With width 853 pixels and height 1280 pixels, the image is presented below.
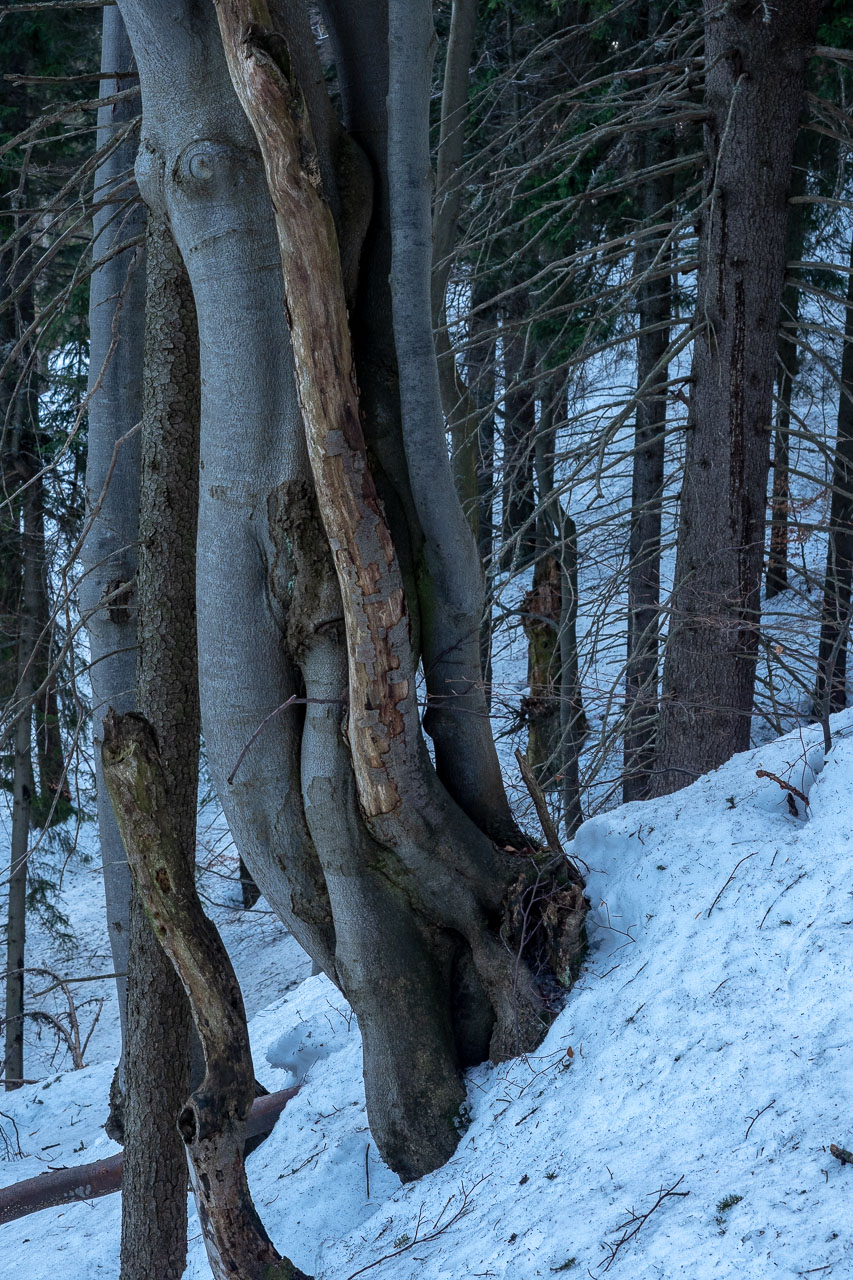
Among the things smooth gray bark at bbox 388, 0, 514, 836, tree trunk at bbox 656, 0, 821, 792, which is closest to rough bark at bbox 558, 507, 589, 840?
tree trunk at bbox 656, 0, 821, 792

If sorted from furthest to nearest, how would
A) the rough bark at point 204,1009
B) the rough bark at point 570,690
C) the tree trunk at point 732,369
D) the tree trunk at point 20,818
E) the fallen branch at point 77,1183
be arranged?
the tree trunk at point 20,818 < the rough bark at point 570,690 < the tree trunk at point 732,369 < the fallen branch at point 77,1183 < the rough bark at point 204,1009

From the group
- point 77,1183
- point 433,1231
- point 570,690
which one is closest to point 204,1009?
point 433,1231

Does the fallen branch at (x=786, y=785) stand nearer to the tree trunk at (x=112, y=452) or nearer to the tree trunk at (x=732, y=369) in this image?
the tree trunk at (x=732, y=369)

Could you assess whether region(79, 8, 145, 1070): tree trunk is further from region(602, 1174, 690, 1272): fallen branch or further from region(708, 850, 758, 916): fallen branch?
region(602, 1174, 690, 1272): fallen branch

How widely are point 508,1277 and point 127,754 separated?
1.83 m

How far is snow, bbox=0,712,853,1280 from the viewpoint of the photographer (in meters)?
2.45

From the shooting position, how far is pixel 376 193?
3678 millimetres

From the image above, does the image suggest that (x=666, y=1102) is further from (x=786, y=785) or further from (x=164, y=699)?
(x=164, y=699)

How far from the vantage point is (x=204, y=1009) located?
311 centimetres

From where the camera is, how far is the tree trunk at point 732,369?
4.93m

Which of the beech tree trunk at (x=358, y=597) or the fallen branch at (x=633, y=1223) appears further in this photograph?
the beech tree trunk at (x=358, y=597)

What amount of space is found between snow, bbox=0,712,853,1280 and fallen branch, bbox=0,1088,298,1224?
0.32 m

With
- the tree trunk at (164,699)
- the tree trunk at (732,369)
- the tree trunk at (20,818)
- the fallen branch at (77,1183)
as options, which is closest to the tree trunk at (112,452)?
the tree trunk at (164,699)

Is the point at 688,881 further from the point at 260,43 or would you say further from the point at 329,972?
the point at 260,43
